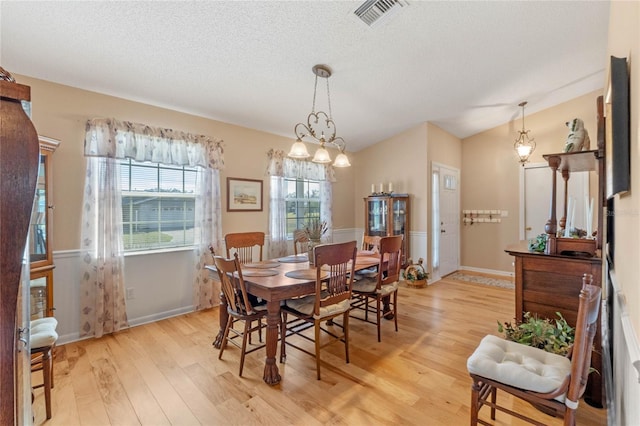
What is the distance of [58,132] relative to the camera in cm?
282

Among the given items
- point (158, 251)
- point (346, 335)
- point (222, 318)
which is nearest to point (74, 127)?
point (158, 251)

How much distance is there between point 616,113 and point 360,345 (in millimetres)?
2486

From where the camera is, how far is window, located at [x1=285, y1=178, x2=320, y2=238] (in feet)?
16.2

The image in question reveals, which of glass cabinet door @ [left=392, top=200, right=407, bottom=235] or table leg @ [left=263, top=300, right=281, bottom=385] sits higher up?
glass cabinet door @ [left=392, top=200, right=407, bottom=235]

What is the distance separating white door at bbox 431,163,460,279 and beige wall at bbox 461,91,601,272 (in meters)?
0.28

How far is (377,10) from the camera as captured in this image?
7.31 ft

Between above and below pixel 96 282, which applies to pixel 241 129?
above

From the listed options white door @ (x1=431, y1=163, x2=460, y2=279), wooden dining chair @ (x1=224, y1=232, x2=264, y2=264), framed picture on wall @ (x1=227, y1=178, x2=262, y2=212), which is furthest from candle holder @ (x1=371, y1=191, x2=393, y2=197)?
wooden dining chair @ (x1=224, y1=232, x2=264, y2=264)

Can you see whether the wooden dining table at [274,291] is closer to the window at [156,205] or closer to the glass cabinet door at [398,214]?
the window at [156,205]

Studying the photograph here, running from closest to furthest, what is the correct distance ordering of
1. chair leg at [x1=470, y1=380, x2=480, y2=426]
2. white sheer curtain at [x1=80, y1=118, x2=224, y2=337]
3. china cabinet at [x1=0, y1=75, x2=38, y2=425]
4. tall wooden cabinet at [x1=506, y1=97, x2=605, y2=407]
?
china cabinet at [x1=0, y1=75, x2=38, y2=425], chair leg at [x1=470, y1=380, x2=480, y2=426], tall wooden cabinet at [x1=506, y1=97, x2=605, y2=407], white sheer curtain at [x1=80, y1=118, x2=224, y2=337]

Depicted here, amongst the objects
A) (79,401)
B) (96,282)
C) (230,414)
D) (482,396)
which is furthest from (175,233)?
(482,396)

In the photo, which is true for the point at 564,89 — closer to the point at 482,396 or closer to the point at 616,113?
the point at 616,113

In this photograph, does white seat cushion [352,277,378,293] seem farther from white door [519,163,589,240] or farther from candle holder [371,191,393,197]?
white door [519,163,589,240]

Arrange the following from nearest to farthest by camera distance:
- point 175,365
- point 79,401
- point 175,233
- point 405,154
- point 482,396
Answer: point 482,396 < point 79,401 < point 175,365 < point 175,233 < point 405,154
